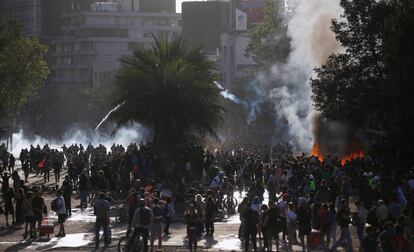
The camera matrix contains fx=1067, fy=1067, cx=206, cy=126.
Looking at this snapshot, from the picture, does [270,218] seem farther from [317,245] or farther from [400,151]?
[400,151]

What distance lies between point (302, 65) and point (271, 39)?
15.1 metres

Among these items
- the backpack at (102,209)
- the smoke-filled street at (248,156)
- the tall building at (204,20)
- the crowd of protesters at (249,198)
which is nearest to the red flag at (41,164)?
the crowd of protesters at (249,198)

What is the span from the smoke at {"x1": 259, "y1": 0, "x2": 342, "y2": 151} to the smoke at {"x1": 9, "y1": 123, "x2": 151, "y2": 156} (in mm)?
11989

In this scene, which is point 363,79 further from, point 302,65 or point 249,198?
point 302,65

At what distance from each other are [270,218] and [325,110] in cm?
2054

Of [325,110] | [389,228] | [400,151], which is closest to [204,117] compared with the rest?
[325,110]

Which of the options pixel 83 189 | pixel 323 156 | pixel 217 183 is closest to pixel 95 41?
pixel 323 156

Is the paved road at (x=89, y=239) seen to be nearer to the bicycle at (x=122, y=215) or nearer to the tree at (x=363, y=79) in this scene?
the bicycle at (x=122, y=215)

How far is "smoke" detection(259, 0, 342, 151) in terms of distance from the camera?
63.6 m

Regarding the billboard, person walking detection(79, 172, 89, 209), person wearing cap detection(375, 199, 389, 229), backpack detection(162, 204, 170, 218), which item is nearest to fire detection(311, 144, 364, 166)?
person walking detection(79, 172, 89, 209)

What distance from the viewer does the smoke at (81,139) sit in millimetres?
94938

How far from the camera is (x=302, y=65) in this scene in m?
76.8

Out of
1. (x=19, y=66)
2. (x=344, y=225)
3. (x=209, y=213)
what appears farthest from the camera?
(x=19, y=66)

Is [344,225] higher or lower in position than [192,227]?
higher
